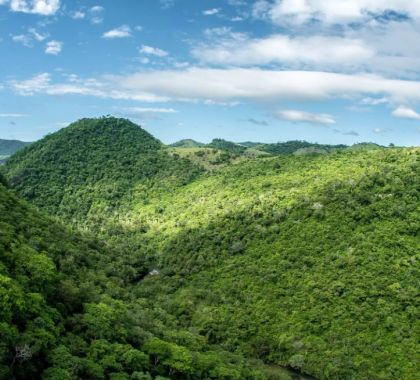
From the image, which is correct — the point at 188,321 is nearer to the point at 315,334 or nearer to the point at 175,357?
the point at 315,334

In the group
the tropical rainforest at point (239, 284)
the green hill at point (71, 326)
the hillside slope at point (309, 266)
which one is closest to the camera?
the green hill at point (71, 326)

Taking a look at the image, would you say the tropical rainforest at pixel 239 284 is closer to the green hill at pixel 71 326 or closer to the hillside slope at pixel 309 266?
the green hill at pixel 71 326

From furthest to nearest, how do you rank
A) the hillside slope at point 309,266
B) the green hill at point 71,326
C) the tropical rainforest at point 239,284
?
the hillside slope at point 309,266
the tropical rainforest at point 239,284
the green hill at point 71,326

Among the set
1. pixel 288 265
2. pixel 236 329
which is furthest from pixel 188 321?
pixel 288 265

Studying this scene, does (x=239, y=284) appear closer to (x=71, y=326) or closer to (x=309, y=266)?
(x=309, y=266)

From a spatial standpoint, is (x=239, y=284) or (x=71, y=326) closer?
(x=71, y=326)

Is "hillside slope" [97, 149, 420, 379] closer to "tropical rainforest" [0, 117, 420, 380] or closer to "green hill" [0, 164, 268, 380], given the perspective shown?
"tropical rainforest" [0, 117, 420, 380]

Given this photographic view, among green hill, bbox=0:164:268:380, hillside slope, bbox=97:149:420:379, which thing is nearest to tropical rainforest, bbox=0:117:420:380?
green hill, bbox=0:164:268:380

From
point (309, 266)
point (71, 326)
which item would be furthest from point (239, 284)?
point (71, 326)

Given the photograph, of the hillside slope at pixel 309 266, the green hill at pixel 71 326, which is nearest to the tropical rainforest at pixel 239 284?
the green hill at pixel 71 326
